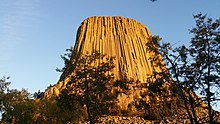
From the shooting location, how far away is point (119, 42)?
98.8 metres

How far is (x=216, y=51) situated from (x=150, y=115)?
158ft

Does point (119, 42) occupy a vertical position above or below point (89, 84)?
above

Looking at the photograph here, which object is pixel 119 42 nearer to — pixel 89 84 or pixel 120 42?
pixel 120 42

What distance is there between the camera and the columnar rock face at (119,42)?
308 feet

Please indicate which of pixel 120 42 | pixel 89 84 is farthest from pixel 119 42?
pixel 89 84

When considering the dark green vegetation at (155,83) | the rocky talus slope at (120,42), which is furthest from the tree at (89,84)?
the rocky talus slope at (120,42)

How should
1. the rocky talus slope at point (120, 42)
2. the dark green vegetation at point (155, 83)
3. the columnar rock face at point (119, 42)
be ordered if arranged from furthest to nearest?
the columnar rock face at point (119, 42), the rocky talus slope at point (120, 42), the dark green vegetation at point (155, 83)

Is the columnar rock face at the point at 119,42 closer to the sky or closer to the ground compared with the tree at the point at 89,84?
closer to the sky

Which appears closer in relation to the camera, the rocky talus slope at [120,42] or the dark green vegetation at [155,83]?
the dark green vegetation at [155,83]

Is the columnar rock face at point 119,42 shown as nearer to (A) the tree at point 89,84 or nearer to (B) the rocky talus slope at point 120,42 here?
(B) the rocky talus slope at point 120,42

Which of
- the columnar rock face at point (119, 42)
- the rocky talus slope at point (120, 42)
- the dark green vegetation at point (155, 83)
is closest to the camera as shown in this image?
the dark green vegetation at point (155, 83)

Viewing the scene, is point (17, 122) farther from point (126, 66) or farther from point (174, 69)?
point (126, 66)

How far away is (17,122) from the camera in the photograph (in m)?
42.0

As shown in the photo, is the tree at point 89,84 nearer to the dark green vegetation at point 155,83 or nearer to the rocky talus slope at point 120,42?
the dark green vegetation at point 155,83
